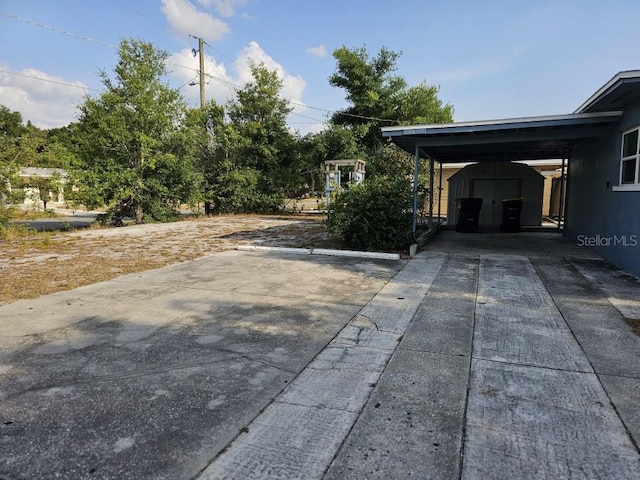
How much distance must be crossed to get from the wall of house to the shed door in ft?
9.57

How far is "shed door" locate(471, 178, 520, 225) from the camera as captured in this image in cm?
1471

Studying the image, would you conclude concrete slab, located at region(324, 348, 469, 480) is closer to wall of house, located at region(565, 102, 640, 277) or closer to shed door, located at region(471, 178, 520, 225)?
wall of house, located at region(565, 102, 640, 277)

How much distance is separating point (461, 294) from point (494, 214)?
35.7ft

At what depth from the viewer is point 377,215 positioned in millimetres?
8906

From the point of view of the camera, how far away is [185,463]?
6.93ft

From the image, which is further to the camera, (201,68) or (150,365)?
(201,68)

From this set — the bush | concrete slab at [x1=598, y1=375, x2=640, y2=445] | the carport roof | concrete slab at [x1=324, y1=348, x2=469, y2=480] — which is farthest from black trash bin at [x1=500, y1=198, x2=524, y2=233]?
concrete slab at [x1=324, y1=348, x2=469, y2=480]

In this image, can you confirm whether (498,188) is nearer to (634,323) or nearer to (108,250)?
(634,323)

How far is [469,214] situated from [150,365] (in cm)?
1226

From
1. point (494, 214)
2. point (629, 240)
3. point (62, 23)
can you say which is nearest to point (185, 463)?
point (629, 240)

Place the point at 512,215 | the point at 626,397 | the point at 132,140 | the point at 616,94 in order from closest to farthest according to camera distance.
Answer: the point at 626,397, the point at 616,94, the point at 512,215, the point at 132,140

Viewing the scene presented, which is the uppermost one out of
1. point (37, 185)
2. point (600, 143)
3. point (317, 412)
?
point (600, 143)

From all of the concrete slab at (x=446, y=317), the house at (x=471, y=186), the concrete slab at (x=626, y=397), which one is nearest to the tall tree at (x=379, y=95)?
the house at (x=471, y=186)

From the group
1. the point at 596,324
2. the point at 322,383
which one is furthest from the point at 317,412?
the point at 596,324
